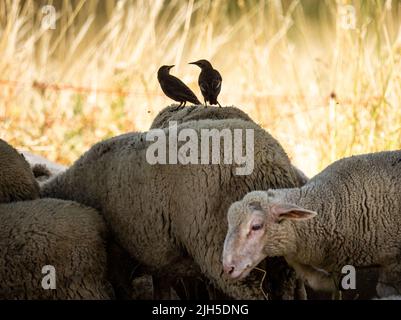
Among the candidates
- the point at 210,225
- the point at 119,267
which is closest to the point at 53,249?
the point at 119,267

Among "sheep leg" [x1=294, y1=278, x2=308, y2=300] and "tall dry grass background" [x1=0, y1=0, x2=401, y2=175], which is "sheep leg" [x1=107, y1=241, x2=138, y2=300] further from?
"tall dry grass background" [x1=0, y1=0, x2=401, y2=175]

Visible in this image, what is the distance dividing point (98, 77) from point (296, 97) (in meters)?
1.84

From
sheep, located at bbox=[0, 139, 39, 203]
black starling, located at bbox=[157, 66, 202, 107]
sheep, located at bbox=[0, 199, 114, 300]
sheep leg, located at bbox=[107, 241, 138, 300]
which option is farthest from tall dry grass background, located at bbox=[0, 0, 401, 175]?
sheep, located at bbox=[0, 199, 114, 300]

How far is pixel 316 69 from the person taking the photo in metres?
8.76

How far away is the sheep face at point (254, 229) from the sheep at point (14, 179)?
56.2 inches

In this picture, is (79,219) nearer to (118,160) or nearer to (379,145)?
(118,160)

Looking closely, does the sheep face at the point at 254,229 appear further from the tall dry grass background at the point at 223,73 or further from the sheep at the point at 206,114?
the tall dry grass background at the point at 223,73

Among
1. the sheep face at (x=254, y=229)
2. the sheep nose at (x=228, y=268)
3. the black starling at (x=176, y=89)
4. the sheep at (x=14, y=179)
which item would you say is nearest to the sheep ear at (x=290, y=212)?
the sheep face at (x=254, y=229)

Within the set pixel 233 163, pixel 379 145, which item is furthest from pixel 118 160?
pixel 379 145

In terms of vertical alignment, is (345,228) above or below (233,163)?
below

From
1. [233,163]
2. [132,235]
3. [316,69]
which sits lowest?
[132,235]

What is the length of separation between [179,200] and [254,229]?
1.92ft

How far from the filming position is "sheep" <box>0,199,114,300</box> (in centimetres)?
500

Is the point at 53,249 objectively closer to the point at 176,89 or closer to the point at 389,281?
the point at 176,89
